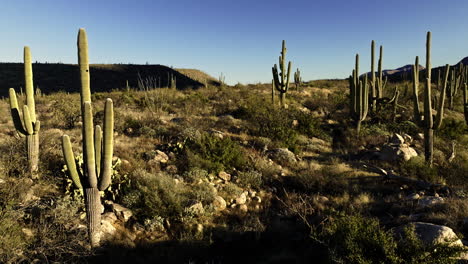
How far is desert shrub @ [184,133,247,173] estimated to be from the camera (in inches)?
293

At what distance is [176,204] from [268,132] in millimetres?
5640

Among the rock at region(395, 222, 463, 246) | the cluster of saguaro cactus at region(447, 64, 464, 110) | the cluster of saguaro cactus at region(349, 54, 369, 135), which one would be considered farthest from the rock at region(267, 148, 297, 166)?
the cluster of saguaro cactus at region(447, 64, 464, 110)

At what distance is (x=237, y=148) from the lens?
8508 millimetres

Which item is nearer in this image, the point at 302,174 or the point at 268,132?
the point at 302,174

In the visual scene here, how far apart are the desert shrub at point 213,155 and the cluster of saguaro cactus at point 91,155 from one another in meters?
2.87

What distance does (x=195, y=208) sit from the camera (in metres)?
5.72

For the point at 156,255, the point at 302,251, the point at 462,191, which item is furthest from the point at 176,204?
the point at 462,191

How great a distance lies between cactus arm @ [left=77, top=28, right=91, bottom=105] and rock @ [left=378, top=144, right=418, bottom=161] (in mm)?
8756

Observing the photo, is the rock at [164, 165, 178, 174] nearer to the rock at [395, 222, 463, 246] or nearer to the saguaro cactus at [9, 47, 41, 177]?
the saguaro cactus at [9, 47, 41, 177]

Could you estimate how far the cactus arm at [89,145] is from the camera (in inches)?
180

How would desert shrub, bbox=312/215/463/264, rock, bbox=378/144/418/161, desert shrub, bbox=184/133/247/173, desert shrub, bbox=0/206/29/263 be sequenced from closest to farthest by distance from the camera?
1. desert shrub, bbox=312/215/463/264
2. desert shrub, bbox=0/206/29/263
3. desert shrub, bbox=184/133/247/173
4. rock, bbox=378/144/418/161

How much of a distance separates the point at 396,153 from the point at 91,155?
870 cm

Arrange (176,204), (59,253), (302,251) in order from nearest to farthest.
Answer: (59,253)
(302,251)
(176,204)

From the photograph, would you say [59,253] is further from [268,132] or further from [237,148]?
[268,132]
